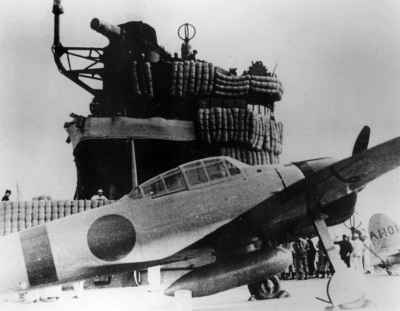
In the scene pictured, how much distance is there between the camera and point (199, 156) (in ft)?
54.3

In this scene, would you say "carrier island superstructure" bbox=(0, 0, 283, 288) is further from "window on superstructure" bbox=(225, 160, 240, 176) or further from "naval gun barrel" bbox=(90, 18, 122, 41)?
"window on superstructure" bbox=(225, 160, 240, 176)

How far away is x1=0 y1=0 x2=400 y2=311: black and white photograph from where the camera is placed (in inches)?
295

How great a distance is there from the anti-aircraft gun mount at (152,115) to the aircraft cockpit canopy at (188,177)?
25.5 feet

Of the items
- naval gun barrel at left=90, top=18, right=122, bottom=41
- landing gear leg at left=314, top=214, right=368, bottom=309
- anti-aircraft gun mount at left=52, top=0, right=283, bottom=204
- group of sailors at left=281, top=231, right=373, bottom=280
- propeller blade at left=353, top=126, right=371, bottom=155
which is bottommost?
landing gear leg at left=314, top=214, right=368, bottom=309

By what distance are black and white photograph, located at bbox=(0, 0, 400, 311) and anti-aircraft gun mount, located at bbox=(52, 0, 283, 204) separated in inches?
2.3

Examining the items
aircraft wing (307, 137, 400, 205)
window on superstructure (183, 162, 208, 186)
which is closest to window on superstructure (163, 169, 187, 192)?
window on superstructure (183, 162, 208, 186)

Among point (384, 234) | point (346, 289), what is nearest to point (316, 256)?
point (384, 234)

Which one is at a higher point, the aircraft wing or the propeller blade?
the propeller blade

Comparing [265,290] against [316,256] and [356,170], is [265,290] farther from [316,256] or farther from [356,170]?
[316,256]

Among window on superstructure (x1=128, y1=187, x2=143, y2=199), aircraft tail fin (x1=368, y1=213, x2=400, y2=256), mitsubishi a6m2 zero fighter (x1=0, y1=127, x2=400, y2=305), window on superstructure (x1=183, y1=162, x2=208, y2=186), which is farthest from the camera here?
aircraft tail fin (x1=368, y1=213, x2=400, y2=256)

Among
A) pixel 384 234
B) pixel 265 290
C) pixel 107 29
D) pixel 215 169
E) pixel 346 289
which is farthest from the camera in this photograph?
pixel 384 234

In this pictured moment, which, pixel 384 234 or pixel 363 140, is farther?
pixel 384 234

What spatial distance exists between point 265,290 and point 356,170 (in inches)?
136

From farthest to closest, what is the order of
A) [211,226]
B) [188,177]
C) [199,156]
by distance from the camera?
[199,156]
[188,177]
[211,226]
